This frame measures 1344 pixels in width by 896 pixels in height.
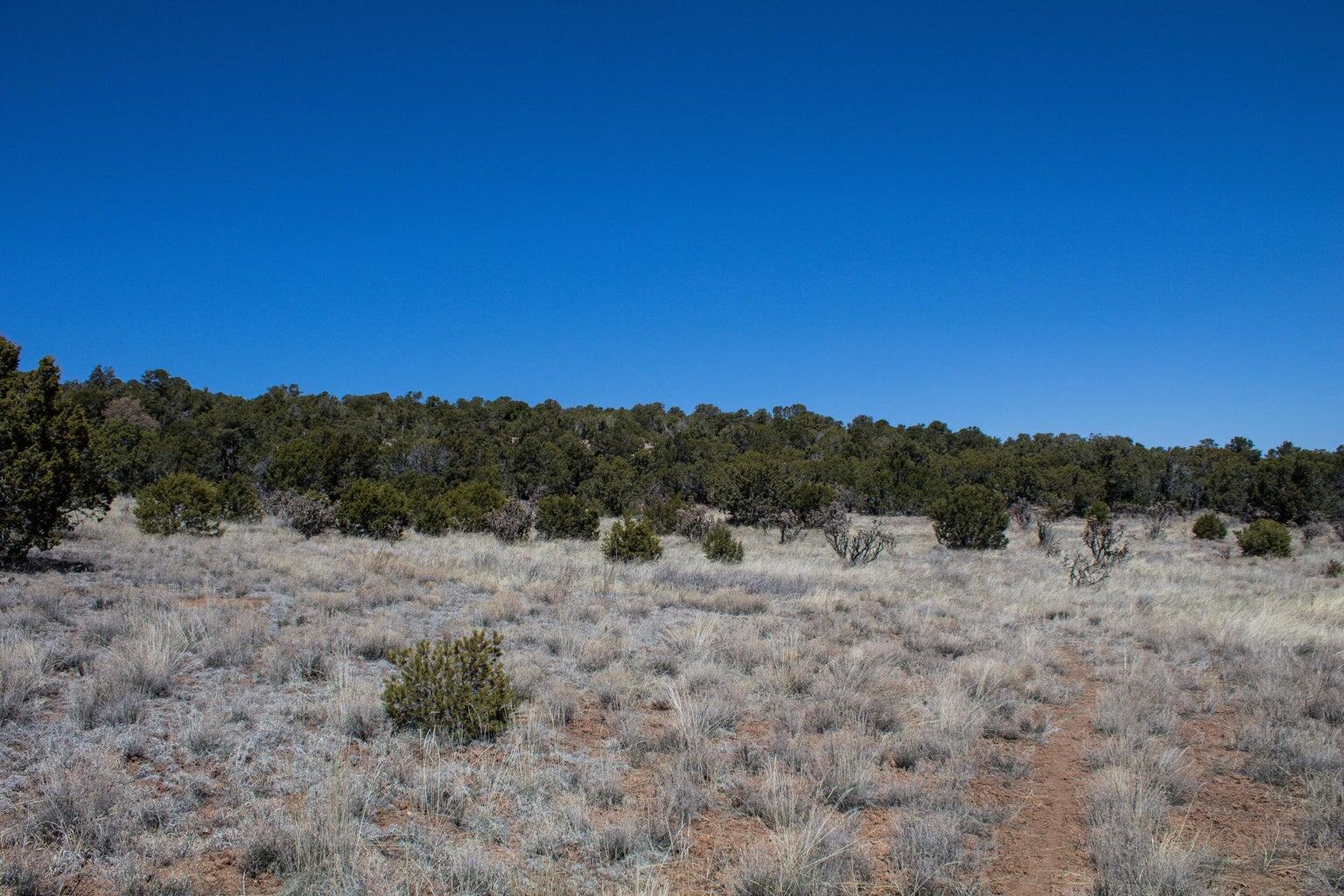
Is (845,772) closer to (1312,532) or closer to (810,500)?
(810,500)

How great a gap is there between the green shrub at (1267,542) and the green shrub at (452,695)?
28.2 metres

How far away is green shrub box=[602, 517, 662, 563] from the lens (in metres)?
18.0

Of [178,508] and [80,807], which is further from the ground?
[178,508]

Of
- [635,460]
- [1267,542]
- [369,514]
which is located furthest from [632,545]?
[635,460]

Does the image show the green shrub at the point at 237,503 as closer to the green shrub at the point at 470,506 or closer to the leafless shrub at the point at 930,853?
the green shrub at the point at 470,506

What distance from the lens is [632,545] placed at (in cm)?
1812

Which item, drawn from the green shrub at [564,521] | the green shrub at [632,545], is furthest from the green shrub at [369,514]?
the green shrub at [632,545]

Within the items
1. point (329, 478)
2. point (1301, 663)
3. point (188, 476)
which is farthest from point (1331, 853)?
point (329, 478)

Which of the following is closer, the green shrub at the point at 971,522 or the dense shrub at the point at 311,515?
the dense shrub at the point at 311,515

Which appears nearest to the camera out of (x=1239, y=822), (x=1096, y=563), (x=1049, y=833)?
(x=1049, y=833)

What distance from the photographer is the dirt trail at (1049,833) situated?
3.84 metres

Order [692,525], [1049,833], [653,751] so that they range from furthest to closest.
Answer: [692,525]
[653,751]
[1049,833]

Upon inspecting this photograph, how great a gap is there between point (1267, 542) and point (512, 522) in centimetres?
2600

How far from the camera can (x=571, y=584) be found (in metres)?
12.5
